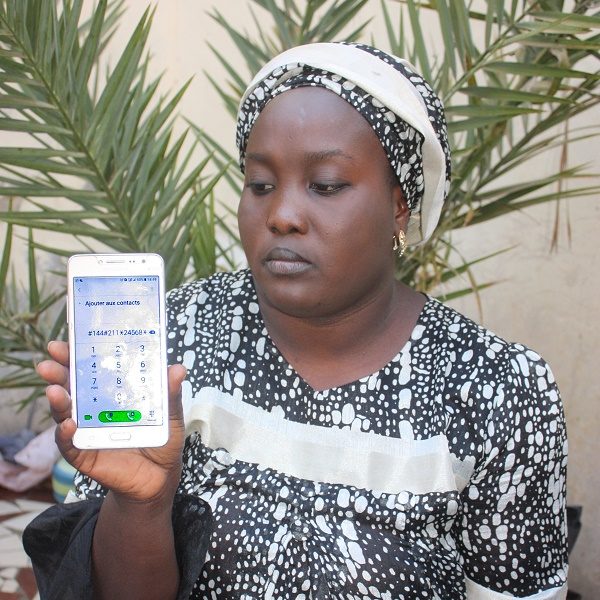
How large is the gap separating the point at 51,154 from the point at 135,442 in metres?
1.00

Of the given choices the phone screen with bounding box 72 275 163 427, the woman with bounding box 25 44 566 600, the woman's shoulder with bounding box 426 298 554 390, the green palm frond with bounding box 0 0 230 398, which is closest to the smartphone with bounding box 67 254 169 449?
the phone screen with bounding box 72 275 163 427

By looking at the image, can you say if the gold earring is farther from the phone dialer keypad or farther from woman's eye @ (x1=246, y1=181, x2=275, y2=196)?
the phone dialer keypad

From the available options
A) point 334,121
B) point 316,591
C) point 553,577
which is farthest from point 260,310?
point 553,577

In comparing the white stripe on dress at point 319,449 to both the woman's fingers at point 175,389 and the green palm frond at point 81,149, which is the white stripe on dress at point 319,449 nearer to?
the woman's fingers at point 175,389

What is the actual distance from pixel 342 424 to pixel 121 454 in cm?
52

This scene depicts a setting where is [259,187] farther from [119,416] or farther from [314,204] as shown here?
[119,416]

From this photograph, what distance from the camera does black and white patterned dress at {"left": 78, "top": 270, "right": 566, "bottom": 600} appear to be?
1.67 meters

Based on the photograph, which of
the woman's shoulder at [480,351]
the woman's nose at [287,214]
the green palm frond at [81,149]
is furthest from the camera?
the green palm frond at [81,149]

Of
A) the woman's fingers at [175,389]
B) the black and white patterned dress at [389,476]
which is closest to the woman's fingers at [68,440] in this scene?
the woman's fingers at [175,389]

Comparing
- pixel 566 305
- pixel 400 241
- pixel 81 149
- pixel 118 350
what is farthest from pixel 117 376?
pixel 566 305

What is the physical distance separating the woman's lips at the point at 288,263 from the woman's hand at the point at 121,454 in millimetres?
328

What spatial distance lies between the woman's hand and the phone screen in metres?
0.03

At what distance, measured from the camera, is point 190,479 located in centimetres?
177

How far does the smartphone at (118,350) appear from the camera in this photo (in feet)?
4.48
